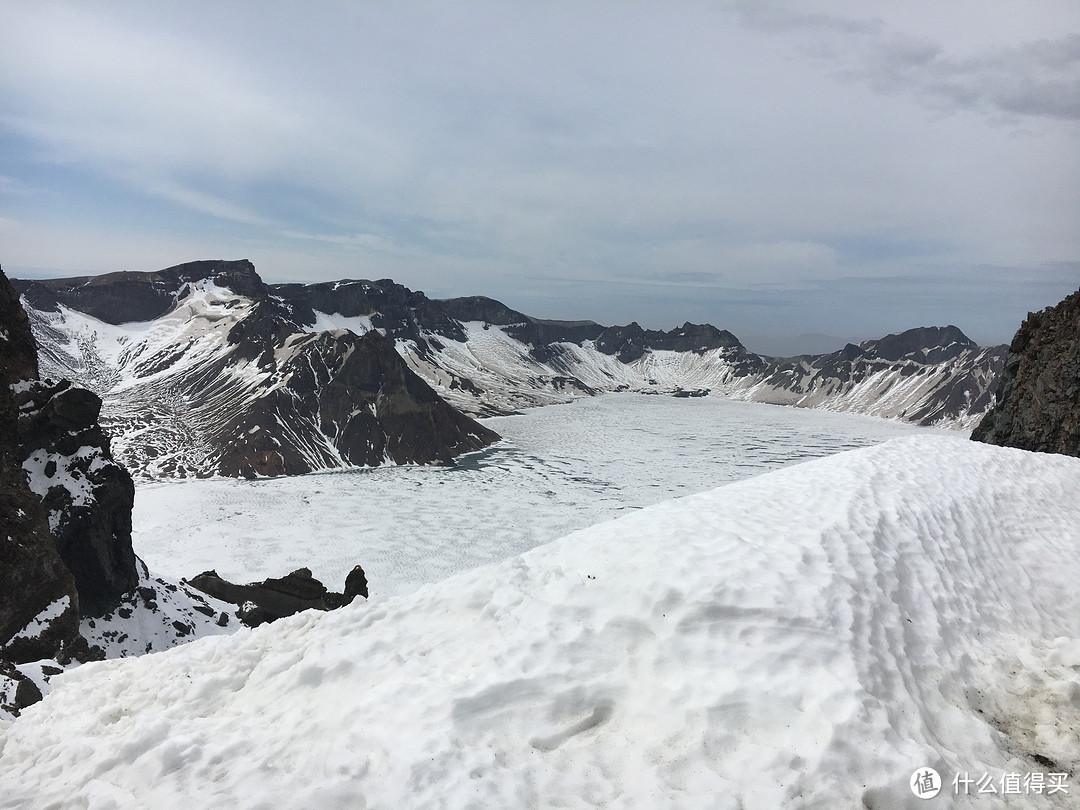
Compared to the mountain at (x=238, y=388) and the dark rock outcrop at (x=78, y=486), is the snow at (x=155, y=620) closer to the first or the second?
the dark rock outcrop at (x=78, y=486)

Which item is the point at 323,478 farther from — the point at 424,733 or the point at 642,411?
the point at 642,411

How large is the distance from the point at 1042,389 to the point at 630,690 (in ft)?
109

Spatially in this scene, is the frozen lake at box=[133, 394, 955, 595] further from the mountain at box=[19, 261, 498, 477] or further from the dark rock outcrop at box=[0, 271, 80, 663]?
the dark rock outcrop at box=[0, 271, 80, 663]

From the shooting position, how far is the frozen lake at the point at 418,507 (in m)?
49.8

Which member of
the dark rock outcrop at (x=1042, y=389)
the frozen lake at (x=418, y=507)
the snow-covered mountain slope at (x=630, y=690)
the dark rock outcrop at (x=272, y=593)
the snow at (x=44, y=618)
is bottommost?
the frozen lake at (x=418, y=507)

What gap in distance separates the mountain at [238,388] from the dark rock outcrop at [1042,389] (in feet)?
266

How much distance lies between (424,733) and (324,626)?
4.28 metres

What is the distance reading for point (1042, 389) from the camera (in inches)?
1071

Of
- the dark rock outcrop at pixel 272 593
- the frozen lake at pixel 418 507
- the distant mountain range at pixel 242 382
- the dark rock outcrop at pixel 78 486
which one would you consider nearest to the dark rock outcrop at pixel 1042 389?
the dark rock outcrop at pixel 272 593

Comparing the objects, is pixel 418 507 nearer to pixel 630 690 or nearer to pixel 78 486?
pixel 78 486

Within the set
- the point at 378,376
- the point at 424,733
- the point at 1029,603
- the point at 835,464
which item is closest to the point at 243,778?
the point at 424,733

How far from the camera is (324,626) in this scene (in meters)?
9.51

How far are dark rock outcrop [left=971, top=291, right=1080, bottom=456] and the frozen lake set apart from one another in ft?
129

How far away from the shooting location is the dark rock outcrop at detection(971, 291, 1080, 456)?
79.9 feet
